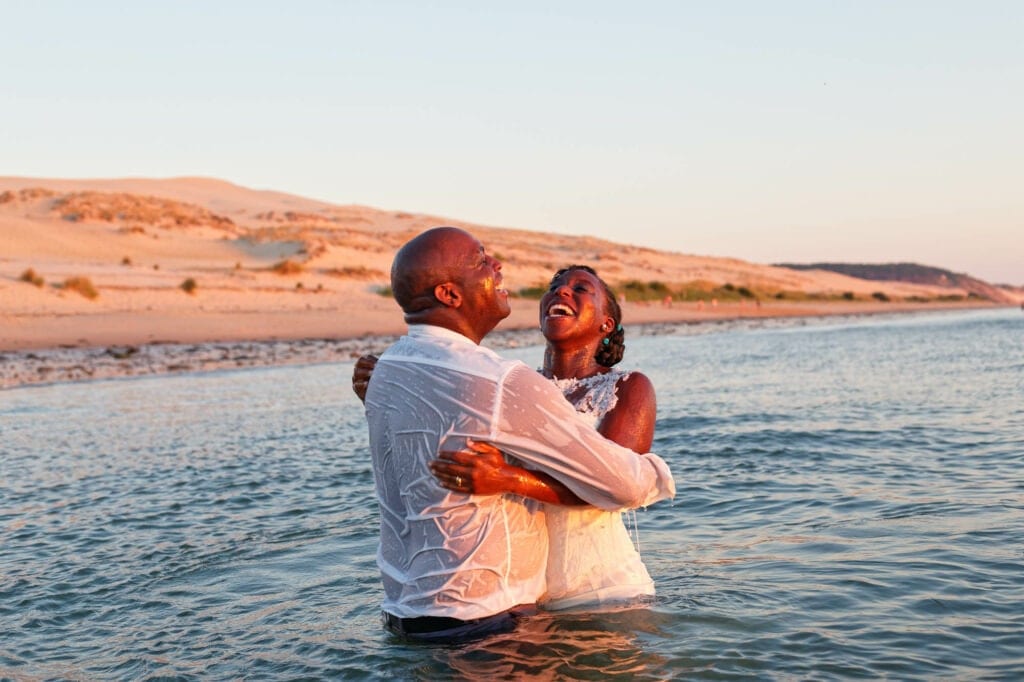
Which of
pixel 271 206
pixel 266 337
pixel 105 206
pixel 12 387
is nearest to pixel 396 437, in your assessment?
pixel 12 387

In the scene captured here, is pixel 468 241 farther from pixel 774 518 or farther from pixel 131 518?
pixel 131 518

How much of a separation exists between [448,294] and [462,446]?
595mm

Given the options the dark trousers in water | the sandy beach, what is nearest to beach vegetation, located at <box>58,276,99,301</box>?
the sandy beach

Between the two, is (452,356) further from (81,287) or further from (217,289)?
(217,289)

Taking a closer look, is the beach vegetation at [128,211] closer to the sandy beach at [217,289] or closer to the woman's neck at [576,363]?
the sandy beach at [217,289]

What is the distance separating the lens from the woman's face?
471 centimetres

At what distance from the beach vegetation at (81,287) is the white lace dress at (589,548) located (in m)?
27.7

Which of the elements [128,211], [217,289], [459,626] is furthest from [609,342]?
[128,211]

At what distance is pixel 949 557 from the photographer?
258 inches

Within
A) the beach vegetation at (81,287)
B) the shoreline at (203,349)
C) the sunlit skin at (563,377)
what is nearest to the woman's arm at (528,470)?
the sunlit skin at (563,377)

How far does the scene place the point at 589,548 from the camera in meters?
4.53

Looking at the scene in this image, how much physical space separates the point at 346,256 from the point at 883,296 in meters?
47.5

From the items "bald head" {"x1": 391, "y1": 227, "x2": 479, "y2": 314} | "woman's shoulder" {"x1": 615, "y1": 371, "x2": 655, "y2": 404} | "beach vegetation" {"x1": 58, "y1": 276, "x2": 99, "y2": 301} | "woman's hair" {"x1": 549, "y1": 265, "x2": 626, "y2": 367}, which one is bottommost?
"beach vegetation" {"x1": 58, "y1": 276, "x2": 99, "y2": 301}

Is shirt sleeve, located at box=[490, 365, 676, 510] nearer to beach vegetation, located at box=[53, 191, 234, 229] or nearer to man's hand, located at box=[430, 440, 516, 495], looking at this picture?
man's hand, located at box=[430, 440, 516, 495]
